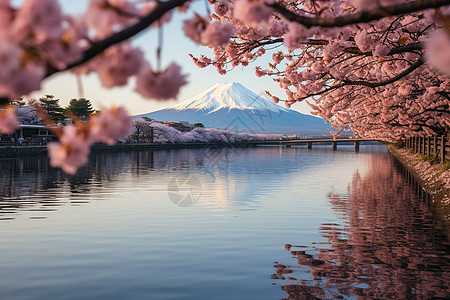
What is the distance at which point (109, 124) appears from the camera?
3.12 m

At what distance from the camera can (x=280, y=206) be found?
1894 cm

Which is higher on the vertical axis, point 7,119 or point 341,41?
point 341,41

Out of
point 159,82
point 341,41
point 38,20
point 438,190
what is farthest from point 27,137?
point 38,20

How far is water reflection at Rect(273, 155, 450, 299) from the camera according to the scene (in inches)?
302

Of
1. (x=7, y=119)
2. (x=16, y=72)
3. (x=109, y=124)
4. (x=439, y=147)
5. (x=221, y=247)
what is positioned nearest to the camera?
(x=16, y=72)

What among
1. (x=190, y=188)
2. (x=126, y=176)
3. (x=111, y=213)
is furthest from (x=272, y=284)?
(x=126, y=176)

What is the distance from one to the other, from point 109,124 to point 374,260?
8.07 metres

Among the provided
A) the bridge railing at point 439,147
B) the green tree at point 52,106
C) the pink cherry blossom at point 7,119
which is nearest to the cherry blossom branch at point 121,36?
the pink cherry blossom at point 7,119

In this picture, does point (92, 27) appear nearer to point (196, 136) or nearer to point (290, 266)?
point (290, 266)

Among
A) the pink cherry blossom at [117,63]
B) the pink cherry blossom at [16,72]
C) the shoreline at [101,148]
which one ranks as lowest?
the shoreline at [101,148]

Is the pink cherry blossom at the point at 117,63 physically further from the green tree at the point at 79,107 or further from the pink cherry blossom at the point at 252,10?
the green tree at the point at 79,107

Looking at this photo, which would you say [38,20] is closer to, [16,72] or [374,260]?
[16,72]

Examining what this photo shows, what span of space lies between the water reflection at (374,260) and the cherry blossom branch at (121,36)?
5.46 metres

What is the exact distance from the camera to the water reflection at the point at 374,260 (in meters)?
7.68
